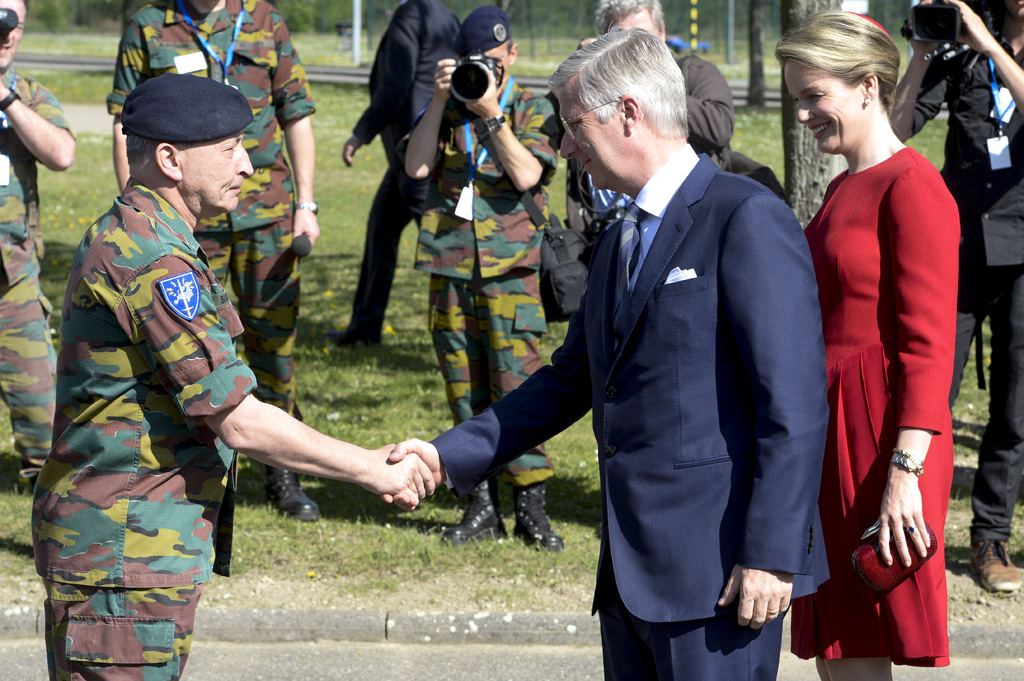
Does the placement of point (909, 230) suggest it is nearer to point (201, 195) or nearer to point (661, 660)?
point (661, 660)

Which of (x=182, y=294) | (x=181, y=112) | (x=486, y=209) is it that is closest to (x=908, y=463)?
(x=182, y=294)

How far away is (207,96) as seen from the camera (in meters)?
2.75

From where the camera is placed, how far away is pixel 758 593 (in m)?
2.27

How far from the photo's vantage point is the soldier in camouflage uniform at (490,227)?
193 inches

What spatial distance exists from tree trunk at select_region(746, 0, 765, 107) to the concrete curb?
75.3ft

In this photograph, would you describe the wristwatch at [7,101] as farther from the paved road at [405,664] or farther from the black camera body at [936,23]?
the black camera body at [936,23]

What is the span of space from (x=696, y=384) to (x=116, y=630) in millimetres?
1493

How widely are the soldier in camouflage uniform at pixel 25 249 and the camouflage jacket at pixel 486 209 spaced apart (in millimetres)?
1718

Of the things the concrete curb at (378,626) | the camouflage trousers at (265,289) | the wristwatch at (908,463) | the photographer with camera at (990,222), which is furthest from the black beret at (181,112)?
the photographer with camera at (990,222)

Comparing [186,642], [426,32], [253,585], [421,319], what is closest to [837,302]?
[186,642]

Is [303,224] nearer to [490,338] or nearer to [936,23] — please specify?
[490,338]

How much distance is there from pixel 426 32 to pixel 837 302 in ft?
17.9

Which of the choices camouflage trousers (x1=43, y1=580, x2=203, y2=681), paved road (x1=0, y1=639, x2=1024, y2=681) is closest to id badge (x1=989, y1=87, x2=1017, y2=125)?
paved road (x1=0, y1=639, x2=1024, y2=681)

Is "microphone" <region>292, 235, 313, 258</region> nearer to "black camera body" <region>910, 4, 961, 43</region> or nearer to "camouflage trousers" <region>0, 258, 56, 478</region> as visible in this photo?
"camouflage trousers" <region>0, 258, 56, 478</region>
